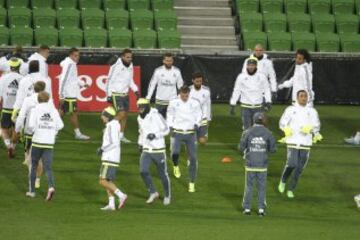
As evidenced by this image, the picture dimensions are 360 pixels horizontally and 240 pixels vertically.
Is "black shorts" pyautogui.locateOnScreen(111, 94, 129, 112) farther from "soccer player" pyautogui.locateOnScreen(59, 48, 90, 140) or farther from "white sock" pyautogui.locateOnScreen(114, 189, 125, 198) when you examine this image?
"white sock" pyautogui.locateOnScreen(114, 189, 125, 198)

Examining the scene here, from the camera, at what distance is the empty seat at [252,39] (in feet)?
99.3

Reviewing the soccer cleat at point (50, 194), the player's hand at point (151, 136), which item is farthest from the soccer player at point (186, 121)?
the soccer cleat at point (50, 194)

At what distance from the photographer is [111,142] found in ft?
59.9

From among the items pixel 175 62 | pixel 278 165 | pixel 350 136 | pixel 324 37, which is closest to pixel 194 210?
pixel 278 165

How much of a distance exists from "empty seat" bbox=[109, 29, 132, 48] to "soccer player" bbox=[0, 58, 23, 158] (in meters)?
7.63

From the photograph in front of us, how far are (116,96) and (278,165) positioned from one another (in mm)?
4219

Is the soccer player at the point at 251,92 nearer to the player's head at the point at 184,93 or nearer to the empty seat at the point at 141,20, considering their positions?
the player's head at the point at 184,93

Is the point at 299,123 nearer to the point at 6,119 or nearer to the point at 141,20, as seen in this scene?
the point at 6,119

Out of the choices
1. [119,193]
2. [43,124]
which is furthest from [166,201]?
[43,124]

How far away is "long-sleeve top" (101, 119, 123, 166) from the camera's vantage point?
18231 millimetres

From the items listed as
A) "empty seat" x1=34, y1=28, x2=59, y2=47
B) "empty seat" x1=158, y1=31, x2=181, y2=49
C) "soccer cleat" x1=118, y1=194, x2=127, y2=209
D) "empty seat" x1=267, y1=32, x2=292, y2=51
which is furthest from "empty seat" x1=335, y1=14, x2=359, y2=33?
"soccer cleat" x1=118, y1=194, x2=127, y2=209

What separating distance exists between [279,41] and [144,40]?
4066 mm

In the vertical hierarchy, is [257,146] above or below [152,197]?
above

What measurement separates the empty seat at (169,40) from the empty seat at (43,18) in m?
3.20
